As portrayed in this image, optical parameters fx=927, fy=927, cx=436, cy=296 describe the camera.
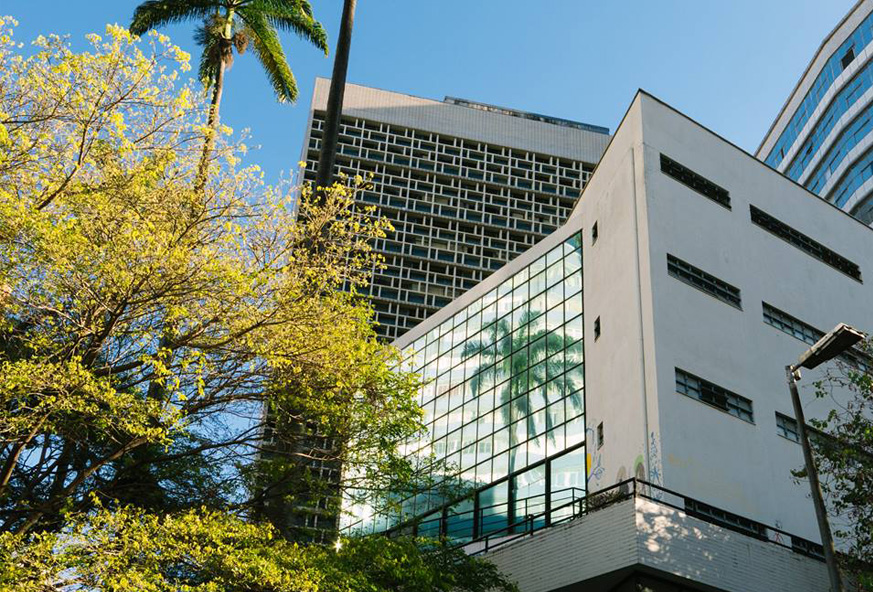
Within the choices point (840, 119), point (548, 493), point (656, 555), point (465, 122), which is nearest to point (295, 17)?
point (548, 493)

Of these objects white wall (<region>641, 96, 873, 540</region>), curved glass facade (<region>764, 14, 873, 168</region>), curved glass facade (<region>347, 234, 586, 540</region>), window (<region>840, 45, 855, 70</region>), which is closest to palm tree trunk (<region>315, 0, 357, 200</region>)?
curved glass facade (<region>347, 234, 586, 540</region>)

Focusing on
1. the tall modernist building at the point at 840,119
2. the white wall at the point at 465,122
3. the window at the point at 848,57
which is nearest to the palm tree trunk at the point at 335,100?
the white wall at the point at 465,122

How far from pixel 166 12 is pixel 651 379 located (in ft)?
59.2

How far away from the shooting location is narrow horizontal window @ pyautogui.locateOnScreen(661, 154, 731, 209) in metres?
27.3

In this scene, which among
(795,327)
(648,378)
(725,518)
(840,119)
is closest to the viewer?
(725,518)

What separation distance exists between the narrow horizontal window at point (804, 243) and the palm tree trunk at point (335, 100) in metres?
13.3

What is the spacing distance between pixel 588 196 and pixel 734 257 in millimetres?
5368

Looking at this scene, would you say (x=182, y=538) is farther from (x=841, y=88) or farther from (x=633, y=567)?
(x=841, y=88)

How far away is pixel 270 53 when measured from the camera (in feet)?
94.3

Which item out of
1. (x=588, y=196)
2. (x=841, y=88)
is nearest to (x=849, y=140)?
(x=841, y=88)

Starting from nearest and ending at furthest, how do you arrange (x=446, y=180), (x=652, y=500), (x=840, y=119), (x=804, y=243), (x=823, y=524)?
(x=823, y=524) → (x=652, y=500) → (x=804, y=243) → (x=446, y=180) → (x=840, y=119)

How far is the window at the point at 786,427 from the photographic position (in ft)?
79.8

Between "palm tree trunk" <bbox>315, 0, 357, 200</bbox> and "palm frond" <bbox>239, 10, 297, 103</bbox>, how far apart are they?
13.1 ft

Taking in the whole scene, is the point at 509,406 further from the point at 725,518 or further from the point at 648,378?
the point at 725,518
